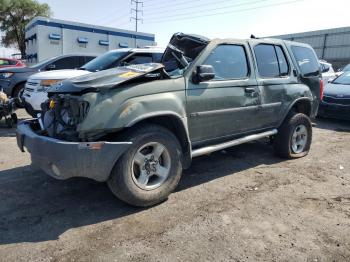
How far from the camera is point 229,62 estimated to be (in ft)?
15.7

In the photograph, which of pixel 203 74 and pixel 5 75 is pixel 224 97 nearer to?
pixel 203 74

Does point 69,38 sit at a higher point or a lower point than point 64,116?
higher

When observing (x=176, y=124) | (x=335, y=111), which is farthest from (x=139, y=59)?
→ (x=335, y=111)

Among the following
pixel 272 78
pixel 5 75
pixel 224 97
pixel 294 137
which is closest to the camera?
pixel 224 97

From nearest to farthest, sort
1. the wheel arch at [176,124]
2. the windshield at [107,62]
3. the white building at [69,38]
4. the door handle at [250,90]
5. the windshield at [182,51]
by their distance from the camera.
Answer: the wheel arch at [176,124] < the windshield at [182,51] < the door handle at [250,90] < the windshield at [107,62] < the white building at [69,38]

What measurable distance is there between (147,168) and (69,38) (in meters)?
26.3

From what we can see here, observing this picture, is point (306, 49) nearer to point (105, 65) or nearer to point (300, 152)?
point (300, 152)

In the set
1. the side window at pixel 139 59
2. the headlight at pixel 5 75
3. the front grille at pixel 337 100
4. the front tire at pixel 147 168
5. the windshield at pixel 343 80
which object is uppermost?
the side window at pixel 139 59

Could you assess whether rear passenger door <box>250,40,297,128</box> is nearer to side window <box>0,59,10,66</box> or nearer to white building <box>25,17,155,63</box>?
side window <box>0,59,10,66</box>

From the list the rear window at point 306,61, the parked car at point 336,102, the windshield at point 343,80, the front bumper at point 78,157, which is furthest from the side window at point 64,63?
the windshield at point 343,80

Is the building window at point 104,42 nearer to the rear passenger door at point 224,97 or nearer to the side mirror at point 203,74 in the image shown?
the rear passenger door at point 224,97

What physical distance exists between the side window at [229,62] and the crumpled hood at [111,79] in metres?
0.87

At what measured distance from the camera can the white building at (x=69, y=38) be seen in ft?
86.8

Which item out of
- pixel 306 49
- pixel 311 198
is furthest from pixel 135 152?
pixel 306 49
